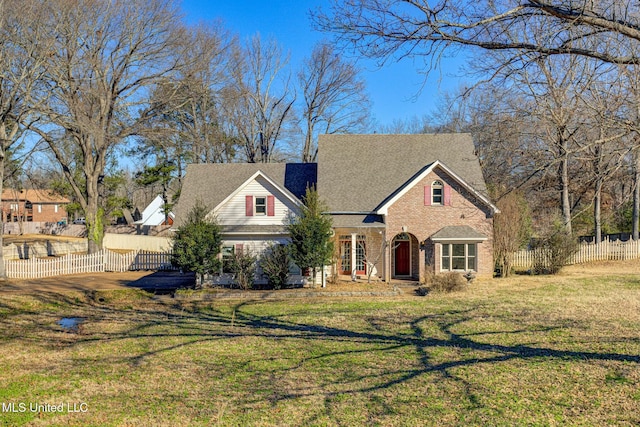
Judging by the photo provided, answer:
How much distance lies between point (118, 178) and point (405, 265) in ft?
121

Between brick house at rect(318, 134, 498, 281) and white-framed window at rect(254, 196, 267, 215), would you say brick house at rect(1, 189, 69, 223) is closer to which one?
white-framed window at rect(254, 196, 267, 215)

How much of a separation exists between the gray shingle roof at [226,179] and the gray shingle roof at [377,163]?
1307 millimetres

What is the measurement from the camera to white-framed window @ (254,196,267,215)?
22.8 m

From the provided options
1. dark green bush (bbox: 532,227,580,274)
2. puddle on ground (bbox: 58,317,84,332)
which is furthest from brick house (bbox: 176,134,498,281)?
puddle on ground (bbox: 58,317,84,332)

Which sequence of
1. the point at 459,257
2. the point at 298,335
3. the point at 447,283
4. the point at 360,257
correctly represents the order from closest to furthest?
1. the point at 298,335
2. the point at 447,283
3. the point at 459,257
4. the point at 360,257

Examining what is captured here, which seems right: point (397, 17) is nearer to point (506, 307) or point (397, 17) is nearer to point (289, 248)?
point (506, 307)

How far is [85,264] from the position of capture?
2670cm

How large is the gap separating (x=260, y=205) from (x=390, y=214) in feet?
20.0

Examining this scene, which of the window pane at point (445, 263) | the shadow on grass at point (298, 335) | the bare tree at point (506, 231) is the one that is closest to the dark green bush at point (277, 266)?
the shadow on grass at point (298, 335)

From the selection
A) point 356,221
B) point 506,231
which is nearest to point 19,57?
point 356,221

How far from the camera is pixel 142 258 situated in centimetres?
2808

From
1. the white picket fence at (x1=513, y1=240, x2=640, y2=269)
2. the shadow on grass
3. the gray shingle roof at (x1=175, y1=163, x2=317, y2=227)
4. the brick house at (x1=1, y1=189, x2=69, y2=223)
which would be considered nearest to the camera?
the shadow on grass

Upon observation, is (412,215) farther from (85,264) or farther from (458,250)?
(85,264)

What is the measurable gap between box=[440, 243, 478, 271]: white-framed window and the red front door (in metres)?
2.23
